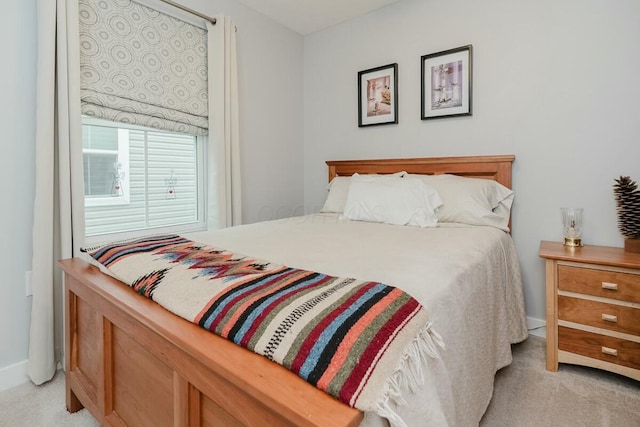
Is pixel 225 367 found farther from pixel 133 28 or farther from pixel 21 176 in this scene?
pixel 133 28

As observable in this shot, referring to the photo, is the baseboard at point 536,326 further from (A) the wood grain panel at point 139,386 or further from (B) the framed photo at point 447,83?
(A) the wood grain panel at point 139,386

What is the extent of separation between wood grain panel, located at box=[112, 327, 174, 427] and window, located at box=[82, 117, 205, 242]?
4.03ft

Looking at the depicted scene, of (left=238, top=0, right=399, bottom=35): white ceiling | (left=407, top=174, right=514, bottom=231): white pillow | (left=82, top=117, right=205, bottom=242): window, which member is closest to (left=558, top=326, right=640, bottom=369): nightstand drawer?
(left=407, top=174, right=514, bottom=231): white pillow

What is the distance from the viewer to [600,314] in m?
1.71

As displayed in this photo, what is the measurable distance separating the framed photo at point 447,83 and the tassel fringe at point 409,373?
2071mm

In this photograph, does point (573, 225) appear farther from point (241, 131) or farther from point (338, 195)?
point (241, 131)

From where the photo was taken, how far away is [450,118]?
254 centimetres

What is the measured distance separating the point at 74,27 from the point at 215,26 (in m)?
0.96

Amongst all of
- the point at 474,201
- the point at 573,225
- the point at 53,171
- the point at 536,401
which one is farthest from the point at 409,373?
the point at 53,171

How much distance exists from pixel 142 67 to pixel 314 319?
215 cm

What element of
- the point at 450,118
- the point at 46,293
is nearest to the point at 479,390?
the point at 450,118

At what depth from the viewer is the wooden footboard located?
0.62 metres

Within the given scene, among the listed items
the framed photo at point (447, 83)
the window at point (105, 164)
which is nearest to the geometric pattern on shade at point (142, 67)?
the window at point (105, 164)

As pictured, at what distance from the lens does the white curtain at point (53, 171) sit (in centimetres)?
172
